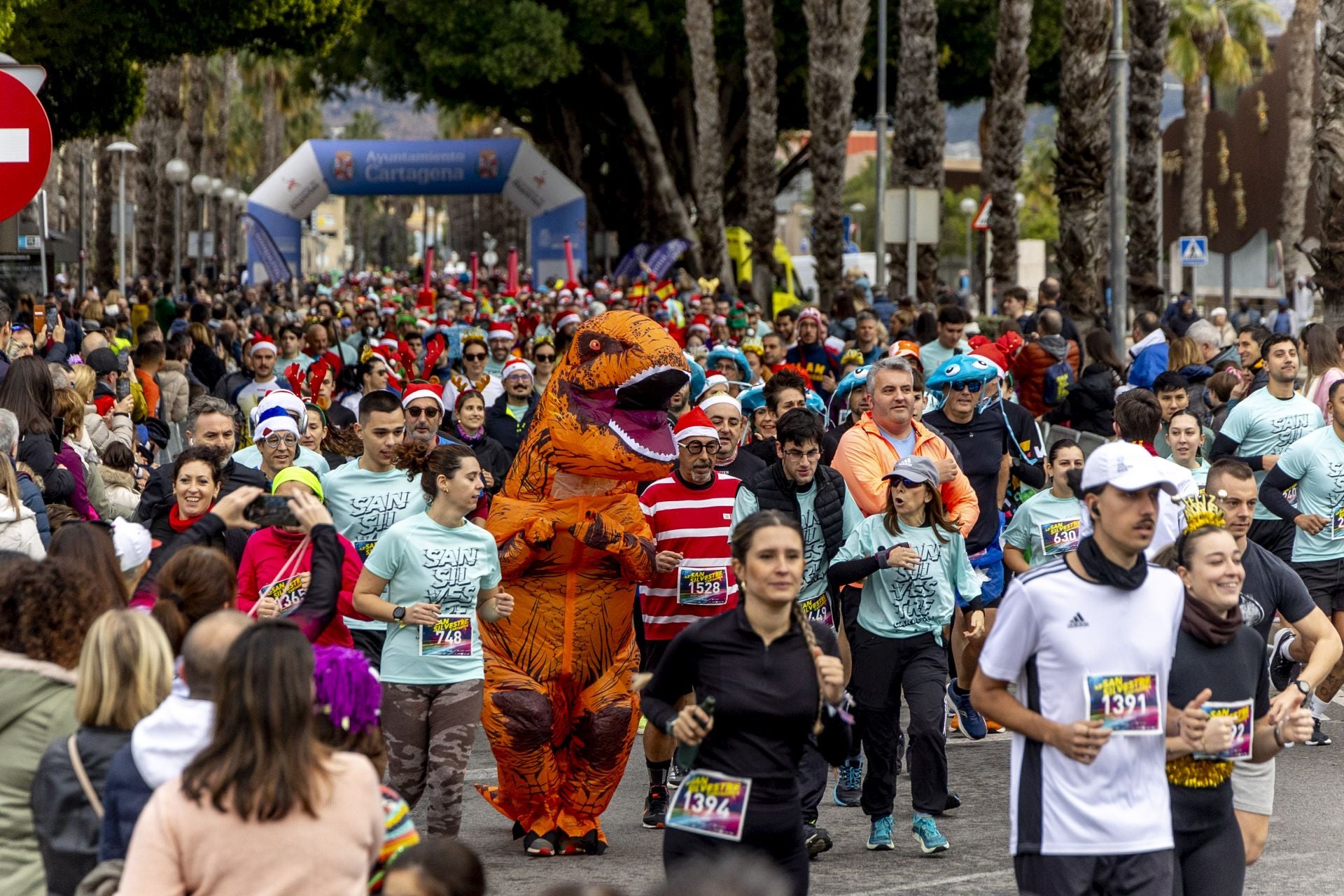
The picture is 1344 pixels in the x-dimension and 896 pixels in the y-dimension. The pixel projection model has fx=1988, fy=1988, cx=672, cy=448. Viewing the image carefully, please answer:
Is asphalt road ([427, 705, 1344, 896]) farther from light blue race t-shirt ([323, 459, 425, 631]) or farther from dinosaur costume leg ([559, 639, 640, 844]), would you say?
light blue race t-shirt ([323, 459, 425, 631])

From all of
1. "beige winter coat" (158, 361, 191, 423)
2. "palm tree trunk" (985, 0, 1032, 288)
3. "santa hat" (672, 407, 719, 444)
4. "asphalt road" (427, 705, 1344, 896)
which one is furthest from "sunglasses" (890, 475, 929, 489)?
"palm tree trunk" (985, 0, 1032, 288)

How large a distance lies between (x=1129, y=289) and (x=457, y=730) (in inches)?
801

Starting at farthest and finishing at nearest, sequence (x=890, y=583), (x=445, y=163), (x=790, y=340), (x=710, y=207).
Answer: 1. (x=445, y=163)
2. (x=710, y=207)
3. (x=790, y=340)
4. (x=890, y=583)

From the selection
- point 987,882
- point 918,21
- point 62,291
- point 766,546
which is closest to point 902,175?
point 918,21

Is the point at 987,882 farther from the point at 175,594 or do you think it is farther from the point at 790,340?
the point at 790,340

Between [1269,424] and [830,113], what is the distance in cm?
2003

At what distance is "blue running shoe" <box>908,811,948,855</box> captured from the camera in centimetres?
798

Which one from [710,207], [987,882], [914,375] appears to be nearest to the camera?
[987,882]

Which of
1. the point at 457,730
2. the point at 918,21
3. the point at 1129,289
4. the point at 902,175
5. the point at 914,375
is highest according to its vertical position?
the point at 918,21

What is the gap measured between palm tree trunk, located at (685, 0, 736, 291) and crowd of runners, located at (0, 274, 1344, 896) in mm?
21525

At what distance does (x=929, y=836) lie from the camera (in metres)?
8.00

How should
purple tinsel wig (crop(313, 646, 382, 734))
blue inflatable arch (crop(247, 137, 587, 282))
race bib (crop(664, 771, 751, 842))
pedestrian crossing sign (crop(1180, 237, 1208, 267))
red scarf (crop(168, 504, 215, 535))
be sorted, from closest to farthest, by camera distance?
purple tinsel wig (crop(313, 646, 382, 734))
race bib (crop(664, 771, 751, 842))
red scarf (crop(168, 504, 215, 535))
pedestrian crossing sign (crop(1180, 237, 1208, 267))
blue inflatable arch (crop(247, 137, 587, 282))

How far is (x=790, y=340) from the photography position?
19.5 metres

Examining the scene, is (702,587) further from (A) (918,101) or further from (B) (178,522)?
(A) (918,101)
